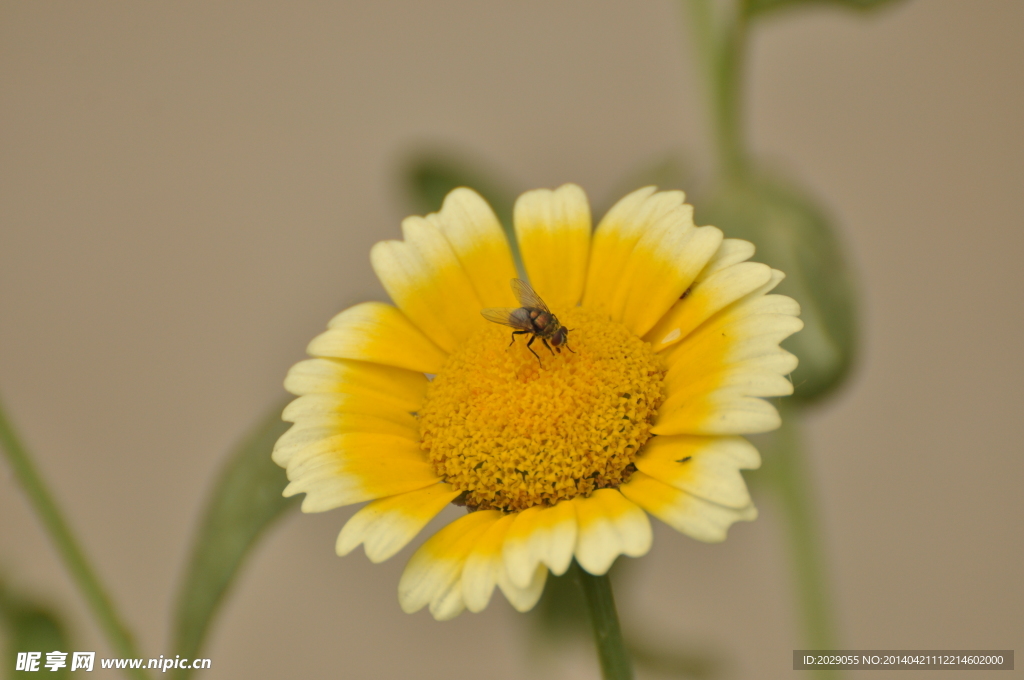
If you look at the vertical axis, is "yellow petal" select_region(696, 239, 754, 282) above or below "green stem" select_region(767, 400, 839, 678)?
above

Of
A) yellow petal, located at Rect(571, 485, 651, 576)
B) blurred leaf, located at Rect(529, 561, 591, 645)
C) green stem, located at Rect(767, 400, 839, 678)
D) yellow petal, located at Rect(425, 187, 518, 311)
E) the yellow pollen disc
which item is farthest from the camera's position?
green stem, located at Rect(767, 400, 839, 678)

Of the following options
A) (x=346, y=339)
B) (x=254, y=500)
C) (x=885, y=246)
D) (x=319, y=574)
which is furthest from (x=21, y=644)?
(x=885, y=246)

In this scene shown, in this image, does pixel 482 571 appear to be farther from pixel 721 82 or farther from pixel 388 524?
pixel 721 82

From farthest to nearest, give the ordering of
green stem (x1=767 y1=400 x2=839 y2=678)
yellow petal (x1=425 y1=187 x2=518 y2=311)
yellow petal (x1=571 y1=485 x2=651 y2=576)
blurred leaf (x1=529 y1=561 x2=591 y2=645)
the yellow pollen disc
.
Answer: green stem (x1=767 y1=400 x2=839 y2=678), blurred leaf (x1=529 y1=561 x2=591 y2=645), yellow petal (x1=425 y1=187 x2=518 y2=311), the yellow pollen disc, yellow petal (x1=571 y1=485 x2=651 y2=576)

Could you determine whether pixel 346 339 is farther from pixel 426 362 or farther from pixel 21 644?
pixel 21 644

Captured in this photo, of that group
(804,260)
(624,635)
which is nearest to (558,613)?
(624,635)

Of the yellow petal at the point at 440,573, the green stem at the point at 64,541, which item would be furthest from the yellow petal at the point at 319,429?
the green stem at the point at 64,541

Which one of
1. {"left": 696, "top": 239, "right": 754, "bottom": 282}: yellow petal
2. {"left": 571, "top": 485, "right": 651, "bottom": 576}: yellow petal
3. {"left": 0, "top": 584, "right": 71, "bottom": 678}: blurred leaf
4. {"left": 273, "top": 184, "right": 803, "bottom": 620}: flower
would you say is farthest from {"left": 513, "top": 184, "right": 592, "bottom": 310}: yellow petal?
{"left": 0, "top": 584, "right": 71, "bottom": 678}: blurred leaf

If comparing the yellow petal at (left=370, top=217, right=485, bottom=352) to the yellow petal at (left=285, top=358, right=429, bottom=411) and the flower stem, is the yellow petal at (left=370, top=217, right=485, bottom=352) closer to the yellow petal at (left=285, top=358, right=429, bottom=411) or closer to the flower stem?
the yellow petal at (left=285, top=358, right=429, bottom=411)
